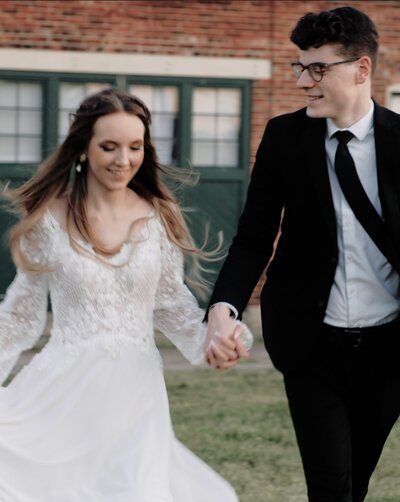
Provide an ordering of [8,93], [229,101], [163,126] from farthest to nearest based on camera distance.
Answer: [229,101], [163,126], [8,93]

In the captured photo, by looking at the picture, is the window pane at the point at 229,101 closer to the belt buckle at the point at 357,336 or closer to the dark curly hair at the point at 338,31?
the dark curly hair at the point at 338,31

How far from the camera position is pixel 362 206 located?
4.96 m

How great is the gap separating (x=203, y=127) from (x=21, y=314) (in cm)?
990

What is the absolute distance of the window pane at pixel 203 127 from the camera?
15.0 m

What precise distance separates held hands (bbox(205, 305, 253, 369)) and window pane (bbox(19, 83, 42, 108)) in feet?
31.7

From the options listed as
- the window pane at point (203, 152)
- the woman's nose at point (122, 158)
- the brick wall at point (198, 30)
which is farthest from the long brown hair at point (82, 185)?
the window pane at point (203, 152)

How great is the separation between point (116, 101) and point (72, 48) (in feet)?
30.6

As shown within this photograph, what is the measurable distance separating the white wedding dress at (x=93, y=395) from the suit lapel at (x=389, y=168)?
86 cm

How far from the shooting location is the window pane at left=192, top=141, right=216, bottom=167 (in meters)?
15.1

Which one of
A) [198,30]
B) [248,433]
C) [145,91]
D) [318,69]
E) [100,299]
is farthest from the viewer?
[145,91]

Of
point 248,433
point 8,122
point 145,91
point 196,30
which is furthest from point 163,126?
point 248,433

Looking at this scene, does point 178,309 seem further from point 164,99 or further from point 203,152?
point 203,152

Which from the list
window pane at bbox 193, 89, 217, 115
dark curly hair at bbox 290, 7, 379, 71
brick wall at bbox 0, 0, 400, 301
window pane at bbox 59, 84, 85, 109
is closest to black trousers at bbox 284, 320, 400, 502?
dark curly hair at bbox 290, 7, 379, 71

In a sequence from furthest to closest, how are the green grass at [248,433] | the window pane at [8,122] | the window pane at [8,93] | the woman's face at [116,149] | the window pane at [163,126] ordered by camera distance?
the window pane at [163,126]
the window pane at [8,122]
the window pane at [8,93]
the green grass at [248,433]
the woman's face at [116,149]
